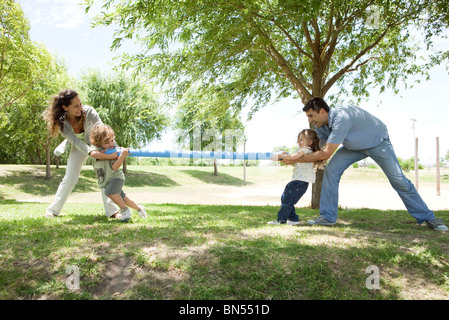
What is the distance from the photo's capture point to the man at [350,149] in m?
4.27

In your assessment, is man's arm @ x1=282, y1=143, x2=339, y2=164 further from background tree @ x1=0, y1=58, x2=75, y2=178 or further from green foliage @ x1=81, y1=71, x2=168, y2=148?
green foliage @ x1=81, y1=71, x2=168, y2=148

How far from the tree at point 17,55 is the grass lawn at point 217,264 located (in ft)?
35.4

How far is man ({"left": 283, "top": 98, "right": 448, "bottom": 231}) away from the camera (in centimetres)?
427

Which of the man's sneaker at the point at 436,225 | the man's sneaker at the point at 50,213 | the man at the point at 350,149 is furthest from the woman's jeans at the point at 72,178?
the man's sneaker at the point at 436,225

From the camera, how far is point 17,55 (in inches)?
482

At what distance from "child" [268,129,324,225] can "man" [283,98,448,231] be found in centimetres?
11

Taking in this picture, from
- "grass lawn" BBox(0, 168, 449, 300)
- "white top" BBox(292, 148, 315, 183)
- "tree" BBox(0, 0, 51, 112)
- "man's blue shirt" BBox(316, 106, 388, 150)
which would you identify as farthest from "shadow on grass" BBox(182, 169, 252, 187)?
"grass lawn" BBox(0, 168, 449, 300)

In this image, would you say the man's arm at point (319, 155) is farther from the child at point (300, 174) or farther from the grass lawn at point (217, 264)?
the grass lawn at point (217, 264)

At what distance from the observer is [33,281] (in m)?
2.67

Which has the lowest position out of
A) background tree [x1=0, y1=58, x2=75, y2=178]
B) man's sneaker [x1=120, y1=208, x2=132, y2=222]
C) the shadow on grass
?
the shadow on grass

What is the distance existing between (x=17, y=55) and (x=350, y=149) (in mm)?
12668

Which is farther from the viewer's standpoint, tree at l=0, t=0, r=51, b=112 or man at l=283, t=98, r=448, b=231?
tree at l=0, t=0, r=51, b=112

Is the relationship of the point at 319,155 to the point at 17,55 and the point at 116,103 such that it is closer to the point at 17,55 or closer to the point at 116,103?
the point at 17,55

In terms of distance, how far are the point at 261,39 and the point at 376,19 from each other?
3.41 metres
